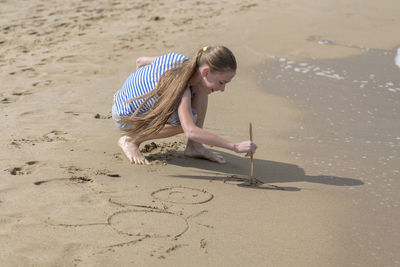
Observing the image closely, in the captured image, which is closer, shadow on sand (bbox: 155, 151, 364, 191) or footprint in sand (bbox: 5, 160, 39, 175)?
footprint in sand (bbox: 5, 160, 39, 175)

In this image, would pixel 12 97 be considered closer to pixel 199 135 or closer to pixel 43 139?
pixel 43 139

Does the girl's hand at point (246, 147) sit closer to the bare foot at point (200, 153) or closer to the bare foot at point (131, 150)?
the bare foot at point (200, 153)

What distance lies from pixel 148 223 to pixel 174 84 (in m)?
1.00

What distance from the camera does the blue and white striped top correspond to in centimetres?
364

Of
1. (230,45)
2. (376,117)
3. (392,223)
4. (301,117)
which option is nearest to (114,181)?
(392,223)

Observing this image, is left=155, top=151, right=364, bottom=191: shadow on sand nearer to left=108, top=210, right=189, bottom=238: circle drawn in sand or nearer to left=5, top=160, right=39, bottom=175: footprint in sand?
left=108, top=210, right=189, bottom=238: circle drawn in sand

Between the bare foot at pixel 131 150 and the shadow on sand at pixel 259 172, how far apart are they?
20cm

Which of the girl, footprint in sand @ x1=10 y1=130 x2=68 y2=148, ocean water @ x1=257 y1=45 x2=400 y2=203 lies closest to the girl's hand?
the girl

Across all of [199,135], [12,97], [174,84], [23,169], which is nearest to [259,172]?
[199,135]

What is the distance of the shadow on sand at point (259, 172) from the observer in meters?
3.51

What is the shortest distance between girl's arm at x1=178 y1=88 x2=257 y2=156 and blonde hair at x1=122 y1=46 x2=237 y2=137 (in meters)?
0.05

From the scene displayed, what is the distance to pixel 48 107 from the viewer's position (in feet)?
15.6

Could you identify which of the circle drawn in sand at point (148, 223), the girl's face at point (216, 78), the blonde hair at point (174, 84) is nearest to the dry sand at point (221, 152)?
the circle drawn in sand at point (148, 223)

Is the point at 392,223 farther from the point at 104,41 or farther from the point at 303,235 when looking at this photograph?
the point at 104,41
